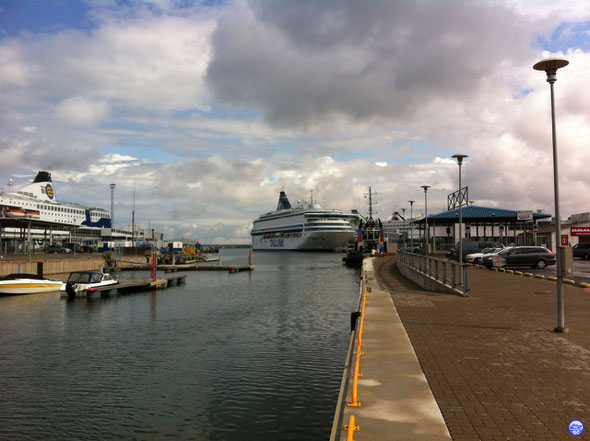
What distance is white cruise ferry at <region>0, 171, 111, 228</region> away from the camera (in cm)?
10688

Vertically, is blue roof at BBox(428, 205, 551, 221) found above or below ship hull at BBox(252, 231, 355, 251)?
above

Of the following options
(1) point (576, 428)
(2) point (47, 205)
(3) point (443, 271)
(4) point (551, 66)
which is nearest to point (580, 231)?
(3) point (443, 271)

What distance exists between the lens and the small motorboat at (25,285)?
112ft

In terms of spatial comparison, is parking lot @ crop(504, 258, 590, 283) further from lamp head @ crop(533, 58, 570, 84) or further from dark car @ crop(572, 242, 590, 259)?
lamp head @ crop(533, 58, 570, 84)

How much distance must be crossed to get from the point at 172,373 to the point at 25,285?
26.9m

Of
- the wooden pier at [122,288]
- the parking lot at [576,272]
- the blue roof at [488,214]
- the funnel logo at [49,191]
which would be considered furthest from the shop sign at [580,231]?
the funnel logo at [49,191]

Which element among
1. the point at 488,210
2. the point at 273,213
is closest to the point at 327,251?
the point at 273,213

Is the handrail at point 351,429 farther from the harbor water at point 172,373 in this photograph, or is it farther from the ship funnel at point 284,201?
the ship funnel at point 284,201

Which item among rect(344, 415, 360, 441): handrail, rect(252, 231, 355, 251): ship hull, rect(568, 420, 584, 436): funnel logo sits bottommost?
rect(568, 420, 584, 436): funnel logo

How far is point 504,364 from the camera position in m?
9.23

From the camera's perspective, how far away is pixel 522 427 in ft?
20.1

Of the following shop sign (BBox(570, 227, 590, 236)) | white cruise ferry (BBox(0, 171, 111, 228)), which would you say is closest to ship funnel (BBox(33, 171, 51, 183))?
white cruise ferry (BBox(0, 171, 111, 228))

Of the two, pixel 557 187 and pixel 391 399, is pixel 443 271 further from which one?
pixel 391 399

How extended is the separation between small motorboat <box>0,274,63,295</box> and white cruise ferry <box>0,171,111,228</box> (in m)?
72.0
